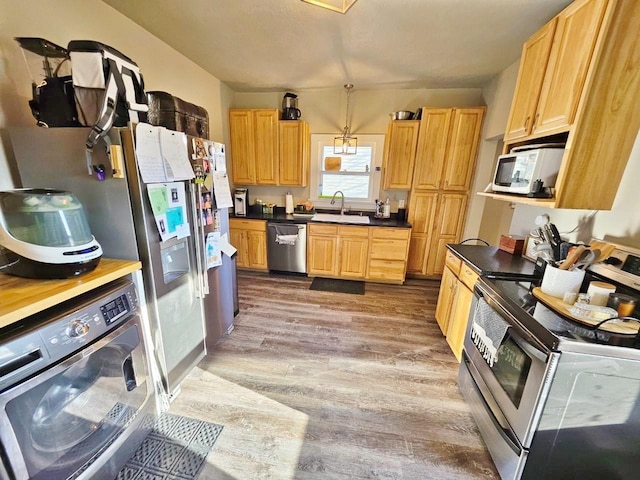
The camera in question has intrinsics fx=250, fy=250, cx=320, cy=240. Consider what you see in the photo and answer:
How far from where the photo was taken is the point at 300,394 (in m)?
1.80

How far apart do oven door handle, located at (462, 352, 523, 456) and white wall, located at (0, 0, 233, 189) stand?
2.98m

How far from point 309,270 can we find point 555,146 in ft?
9.51

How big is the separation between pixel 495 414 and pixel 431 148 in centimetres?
300

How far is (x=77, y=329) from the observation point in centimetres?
100

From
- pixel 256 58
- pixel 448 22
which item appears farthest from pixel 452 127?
pixel 256 58

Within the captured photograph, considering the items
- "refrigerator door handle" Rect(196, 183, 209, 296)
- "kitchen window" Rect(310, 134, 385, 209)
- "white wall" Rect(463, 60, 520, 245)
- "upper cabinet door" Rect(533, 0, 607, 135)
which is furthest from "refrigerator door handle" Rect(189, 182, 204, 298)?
"white wall" Rect(463, 60, 520, 245)

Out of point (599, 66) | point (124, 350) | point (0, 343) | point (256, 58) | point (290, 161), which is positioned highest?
point (256, 58)

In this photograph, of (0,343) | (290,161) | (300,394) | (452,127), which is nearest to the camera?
(0,343)

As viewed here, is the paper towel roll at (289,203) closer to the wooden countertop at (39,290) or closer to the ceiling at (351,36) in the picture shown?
the ceiling at (351,36)

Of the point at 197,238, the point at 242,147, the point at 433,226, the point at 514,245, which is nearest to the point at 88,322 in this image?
the point at 197,238

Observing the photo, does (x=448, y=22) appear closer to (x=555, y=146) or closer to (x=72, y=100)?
(x=555, y=146)

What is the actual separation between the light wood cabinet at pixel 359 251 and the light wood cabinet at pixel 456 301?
1032mm

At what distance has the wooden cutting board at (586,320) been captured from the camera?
3.39 ft

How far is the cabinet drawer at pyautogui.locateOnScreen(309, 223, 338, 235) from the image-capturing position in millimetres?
3492
